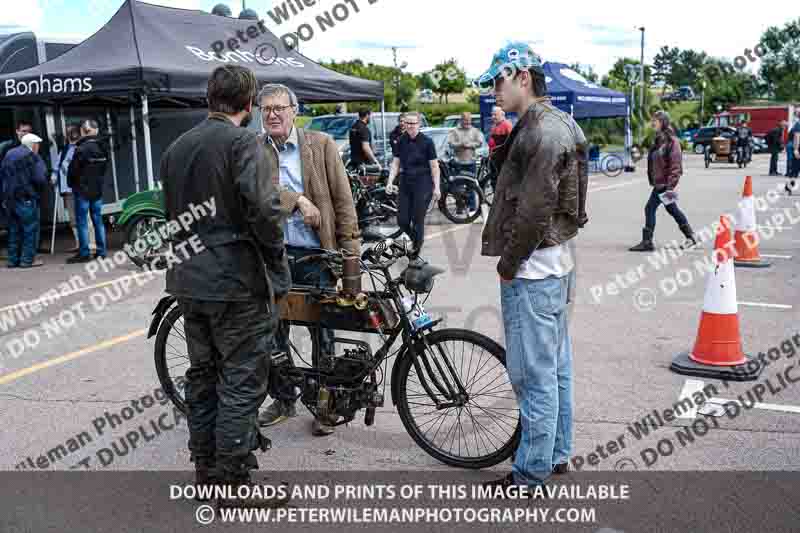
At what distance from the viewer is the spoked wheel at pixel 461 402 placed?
3.79 meters

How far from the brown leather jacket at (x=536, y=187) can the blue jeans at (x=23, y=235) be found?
27.6 feet

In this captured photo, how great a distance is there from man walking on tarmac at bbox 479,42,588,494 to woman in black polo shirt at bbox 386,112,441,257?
631 centimetres

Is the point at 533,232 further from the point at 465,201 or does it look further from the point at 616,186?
the point at 616,186

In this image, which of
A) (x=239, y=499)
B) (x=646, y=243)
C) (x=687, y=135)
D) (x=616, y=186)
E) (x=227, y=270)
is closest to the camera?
(x=227, y=270)

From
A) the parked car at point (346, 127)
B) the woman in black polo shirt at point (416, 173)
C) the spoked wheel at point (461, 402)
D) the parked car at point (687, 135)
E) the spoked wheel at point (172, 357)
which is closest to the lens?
the spoked wheel at point (461, 402)

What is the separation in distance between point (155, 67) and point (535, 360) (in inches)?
333

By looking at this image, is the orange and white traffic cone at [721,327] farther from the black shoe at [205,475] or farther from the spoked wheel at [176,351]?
the black shoe at [205,475]

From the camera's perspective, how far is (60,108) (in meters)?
12.8

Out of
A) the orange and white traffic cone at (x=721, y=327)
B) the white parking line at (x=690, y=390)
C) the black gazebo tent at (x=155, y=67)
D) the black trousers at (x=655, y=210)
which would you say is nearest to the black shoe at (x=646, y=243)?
the black trousers at (x=655, y=210)

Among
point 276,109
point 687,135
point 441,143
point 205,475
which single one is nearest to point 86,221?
point 276,109

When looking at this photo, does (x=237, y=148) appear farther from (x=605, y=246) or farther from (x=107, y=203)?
(x=107, y=203)

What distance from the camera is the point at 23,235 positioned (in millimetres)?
10297

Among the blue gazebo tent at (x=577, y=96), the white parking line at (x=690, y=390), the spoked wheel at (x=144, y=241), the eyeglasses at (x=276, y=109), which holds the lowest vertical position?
the white parking line at (x=690, y=390)

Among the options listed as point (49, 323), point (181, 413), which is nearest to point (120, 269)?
point (49, 323)
